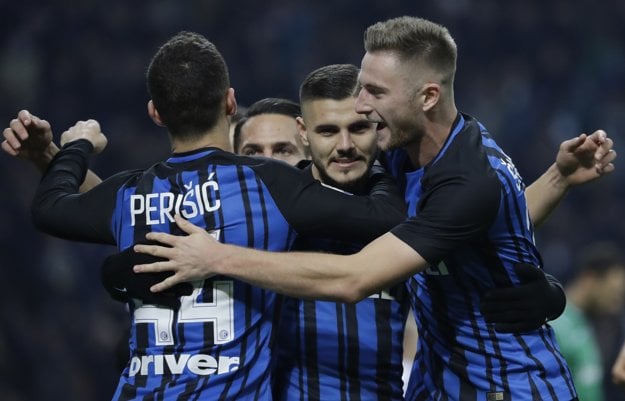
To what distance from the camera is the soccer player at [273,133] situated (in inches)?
183

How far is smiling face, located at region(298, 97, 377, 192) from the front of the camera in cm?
388

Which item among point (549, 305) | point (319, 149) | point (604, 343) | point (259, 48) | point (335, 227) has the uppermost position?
point (259, 48)

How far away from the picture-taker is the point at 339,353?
3.83 meters

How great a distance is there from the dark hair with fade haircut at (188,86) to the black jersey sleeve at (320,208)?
257mm

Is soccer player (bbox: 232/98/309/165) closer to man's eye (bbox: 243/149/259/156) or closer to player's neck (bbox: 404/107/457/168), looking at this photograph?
man's eye (bbox: 243/149/259/156)

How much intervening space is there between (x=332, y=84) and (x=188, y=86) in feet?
2.39

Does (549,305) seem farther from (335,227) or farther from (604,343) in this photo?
(604,343)

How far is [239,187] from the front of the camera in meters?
3.44

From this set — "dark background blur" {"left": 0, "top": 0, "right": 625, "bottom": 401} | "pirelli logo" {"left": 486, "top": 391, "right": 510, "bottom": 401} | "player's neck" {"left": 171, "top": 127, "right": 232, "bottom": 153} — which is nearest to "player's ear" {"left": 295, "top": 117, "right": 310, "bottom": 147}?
"player's neck" {"left": 171, "top": 127, "right": 232, "bottom": 153}

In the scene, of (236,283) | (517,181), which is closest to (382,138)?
(517,181)

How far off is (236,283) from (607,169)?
1.67 meters

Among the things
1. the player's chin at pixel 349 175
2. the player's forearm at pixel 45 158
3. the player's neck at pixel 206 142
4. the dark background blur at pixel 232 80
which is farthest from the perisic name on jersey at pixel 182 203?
the dark background blur at pixel 232 80

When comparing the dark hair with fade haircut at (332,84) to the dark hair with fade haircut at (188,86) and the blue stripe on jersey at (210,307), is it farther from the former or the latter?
the blue stripe on jersey at (210,307)

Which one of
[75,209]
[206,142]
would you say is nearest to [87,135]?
[75,209]
